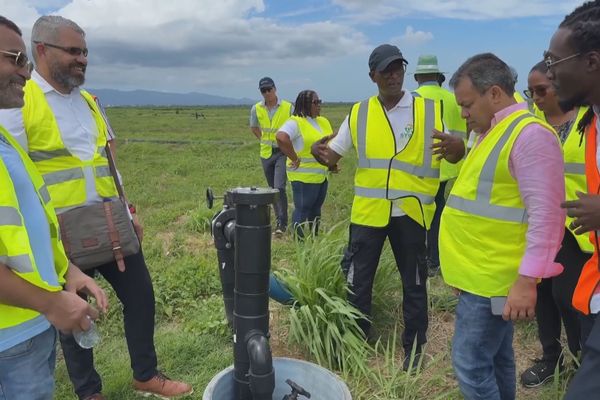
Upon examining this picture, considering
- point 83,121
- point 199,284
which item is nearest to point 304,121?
point 199,284

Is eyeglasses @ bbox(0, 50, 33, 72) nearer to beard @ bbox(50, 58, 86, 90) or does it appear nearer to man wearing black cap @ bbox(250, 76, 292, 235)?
beard @ bbox(50, 58, 86, 90)

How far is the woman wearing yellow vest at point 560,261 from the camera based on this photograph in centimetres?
264

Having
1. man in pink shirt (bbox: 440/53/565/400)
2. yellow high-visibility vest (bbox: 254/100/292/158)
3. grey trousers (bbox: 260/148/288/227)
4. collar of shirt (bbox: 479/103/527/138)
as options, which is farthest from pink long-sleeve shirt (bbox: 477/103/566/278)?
yellow high-visibility vest (bbox: 254/100/292/158)

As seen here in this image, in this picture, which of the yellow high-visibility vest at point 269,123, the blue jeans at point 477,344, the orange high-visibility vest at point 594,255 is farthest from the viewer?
the yellow high-visibility vest at point 269,123

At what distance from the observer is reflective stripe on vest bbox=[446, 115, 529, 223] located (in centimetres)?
216

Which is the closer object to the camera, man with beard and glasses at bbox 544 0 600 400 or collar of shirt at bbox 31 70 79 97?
man with beard and glasses at bbox 544 0 600 400

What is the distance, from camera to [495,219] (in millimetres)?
2234

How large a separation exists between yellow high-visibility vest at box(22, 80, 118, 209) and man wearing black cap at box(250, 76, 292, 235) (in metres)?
4.22

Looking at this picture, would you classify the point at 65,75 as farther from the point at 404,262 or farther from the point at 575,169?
the point at 575,169

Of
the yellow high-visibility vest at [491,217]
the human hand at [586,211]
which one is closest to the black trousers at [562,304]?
the yellow high-visibility vest at [491,217]

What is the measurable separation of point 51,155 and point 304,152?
3730mm

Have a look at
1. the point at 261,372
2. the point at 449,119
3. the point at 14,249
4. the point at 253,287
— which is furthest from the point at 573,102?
the point at 449,119

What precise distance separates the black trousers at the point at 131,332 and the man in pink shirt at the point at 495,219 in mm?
1776

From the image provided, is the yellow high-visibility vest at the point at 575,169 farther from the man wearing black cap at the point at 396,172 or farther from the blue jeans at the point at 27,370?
the blue jeans at the point at 27,370
